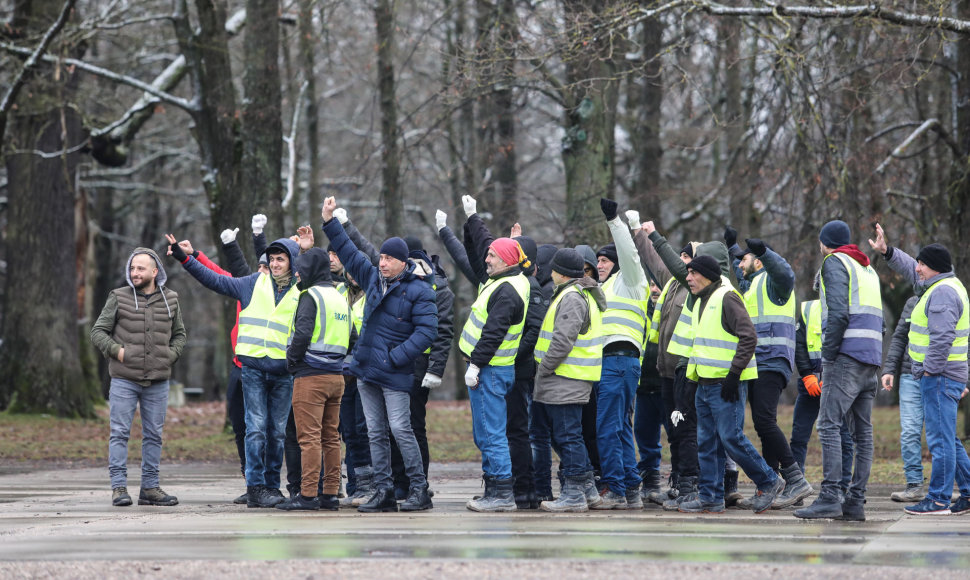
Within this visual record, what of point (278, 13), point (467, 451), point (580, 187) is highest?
point (278, 13)

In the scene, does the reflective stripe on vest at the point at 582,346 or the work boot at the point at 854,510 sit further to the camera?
the reflective stripe on vest at the point at 582,346

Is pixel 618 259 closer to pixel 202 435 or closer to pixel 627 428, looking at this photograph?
pixel 627 428

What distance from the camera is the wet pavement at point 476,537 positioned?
705 centimetres

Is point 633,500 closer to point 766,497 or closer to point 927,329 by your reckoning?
point 766,497

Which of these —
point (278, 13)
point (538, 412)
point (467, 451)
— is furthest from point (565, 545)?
point (278, 13)

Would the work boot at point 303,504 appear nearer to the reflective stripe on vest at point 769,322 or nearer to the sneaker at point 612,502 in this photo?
the sneaker at point 612,502

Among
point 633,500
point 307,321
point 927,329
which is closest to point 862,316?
point 927,329

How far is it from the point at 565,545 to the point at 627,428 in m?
2.83

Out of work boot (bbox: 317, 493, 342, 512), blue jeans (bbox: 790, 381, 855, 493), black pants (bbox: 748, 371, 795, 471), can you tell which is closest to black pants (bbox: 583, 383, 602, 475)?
black pants (bbox: 748, 371, 795, 471)

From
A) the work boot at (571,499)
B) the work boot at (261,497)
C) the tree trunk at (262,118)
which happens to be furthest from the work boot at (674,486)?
the tree trunk at (262,118)

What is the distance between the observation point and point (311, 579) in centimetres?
634

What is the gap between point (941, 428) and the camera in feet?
30.6

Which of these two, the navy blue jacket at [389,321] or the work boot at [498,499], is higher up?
the navy blue jacket at [389,321]

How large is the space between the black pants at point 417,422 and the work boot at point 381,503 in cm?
37
